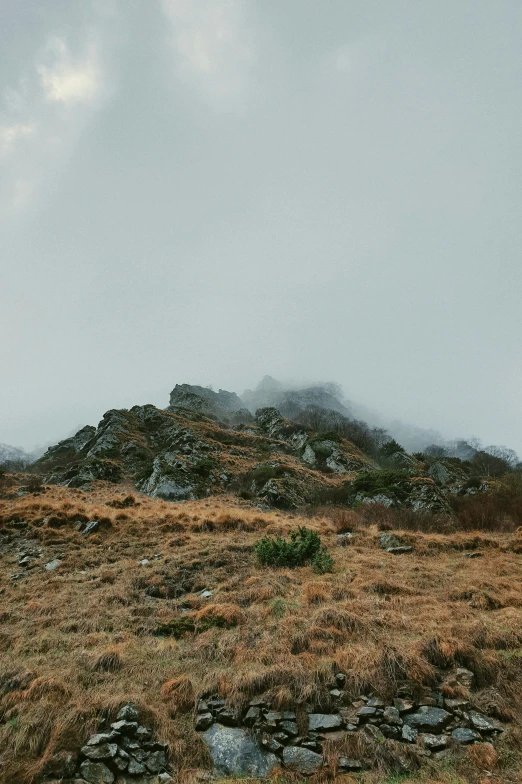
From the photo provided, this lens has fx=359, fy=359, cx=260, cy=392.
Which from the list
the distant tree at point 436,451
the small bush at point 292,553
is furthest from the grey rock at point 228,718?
the distant tree at point 436,451

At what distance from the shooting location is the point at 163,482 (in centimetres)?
3172

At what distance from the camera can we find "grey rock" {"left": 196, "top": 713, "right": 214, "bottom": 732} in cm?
550

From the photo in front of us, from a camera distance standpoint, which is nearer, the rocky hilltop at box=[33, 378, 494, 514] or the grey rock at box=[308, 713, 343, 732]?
the grey rock at box=[308, 713, 343, 732]

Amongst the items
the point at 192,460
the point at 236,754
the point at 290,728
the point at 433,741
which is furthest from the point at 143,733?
the point at 192,460

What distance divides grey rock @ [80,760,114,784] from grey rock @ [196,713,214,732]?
1.32 m

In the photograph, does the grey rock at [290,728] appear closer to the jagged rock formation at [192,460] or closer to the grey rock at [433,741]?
the grey rock at [433,741]

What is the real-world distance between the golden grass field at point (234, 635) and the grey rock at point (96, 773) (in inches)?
14.9

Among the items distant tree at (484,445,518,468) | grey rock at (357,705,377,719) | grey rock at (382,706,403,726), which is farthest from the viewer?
distant tree at (484,445,518,468)

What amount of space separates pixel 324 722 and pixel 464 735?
1.94 metres

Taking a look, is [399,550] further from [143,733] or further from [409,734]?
[143,733]

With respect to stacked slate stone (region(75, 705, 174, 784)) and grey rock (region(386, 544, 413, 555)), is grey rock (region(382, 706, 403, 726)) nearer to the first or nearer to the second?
stacked slate stone (region(75, 705, 174, 784))

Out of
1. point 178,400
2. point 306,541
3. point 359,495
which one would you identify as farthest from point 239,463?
point 178,400

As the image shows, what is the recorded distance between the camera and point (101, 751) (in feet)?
16.0

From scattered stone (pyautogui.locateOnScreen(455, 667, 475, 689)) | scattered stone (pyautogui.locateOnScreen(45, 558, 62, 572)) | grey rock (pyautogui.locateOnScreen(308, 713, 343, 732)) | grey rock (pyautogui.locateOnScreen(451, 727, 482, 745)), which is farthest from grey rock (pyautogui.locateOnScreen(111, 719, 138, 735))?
scattered stone (pyautogui.locateOnScreen(45, 558, 62, 572))
